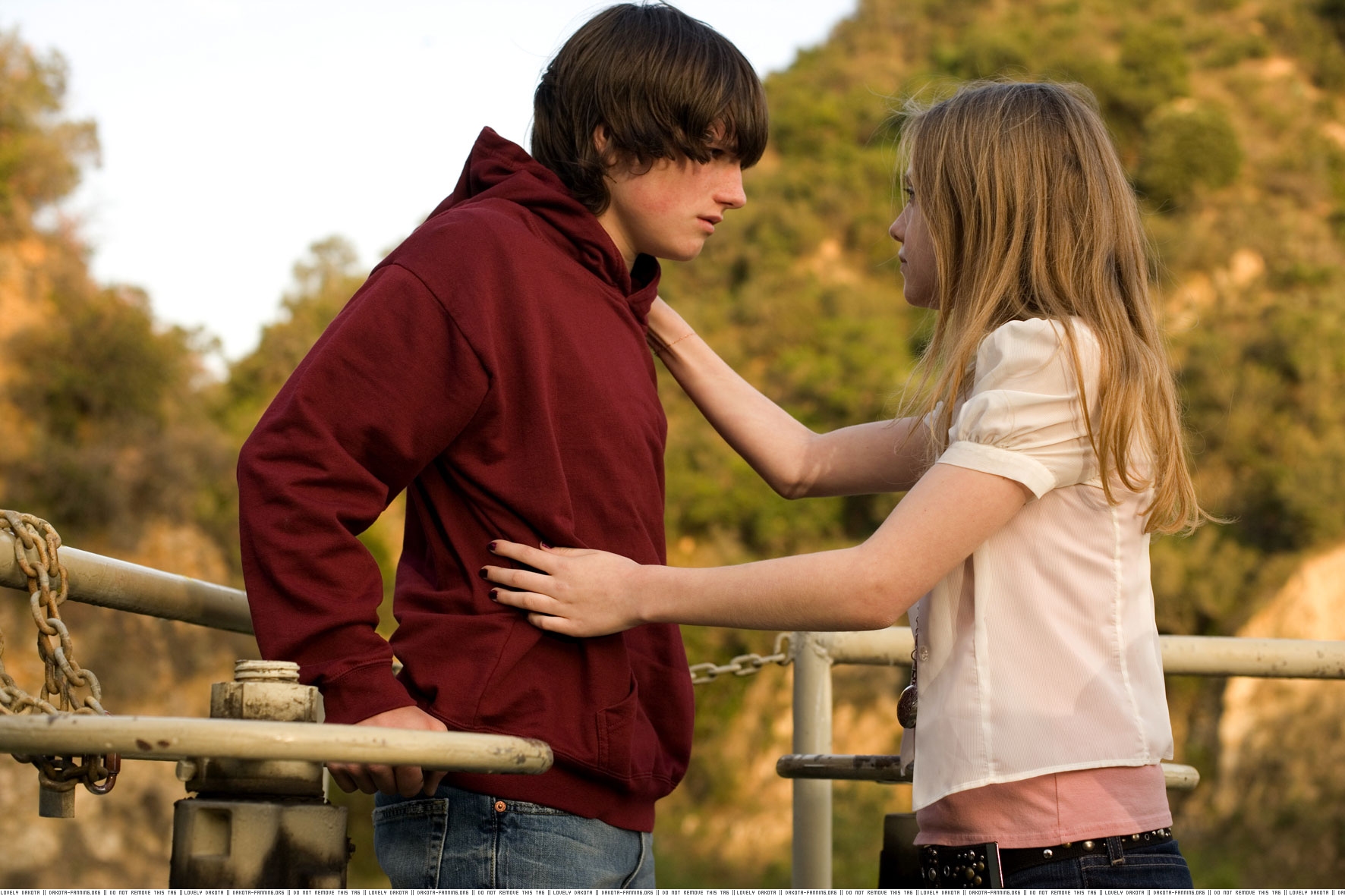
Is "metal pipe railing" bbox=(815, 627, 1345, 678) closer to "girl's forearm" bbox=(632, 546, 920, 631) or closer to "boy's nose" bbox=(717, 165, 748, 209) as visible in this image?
"girl's forearm" bbox=(632, 546, 920, 631)

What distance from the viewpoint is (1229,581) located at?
18969mm

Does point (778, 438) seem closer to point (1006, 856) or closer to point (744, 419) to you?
point (744, 419)

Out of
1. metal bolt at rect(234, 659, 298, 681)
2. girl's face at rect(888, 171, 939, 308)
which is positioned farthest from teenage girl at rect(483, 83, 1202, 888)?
metal bolt at rect(234, 659, 298, 681)

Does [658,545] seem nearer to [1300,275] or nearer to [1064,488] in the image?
[1064,488]

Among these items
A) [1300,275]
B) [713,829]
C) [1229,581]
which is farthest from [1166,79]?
[713,829]

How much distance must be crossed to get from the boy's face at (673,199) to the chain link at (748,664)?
78cm

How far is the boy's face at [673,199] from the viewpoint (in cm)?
177

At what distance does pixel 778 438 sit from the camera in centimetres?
216

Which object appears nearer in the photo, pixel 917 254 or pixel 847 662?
pixel 917 254

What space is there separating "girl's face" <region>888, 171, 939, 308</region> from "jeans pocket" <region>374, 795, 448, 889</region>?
37.9 inches

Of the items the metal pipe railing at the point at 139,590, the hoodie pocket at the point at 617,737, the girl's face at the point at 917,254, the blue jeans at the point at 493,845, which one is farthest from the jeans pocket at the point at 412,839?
the girl's face at the point at 917,254

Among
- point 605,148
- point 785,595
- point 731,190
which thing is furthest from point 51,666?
point 731,190

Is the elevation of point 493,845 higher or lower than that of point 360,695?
lower

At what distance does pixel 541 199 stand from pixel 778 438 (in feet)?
2.22
